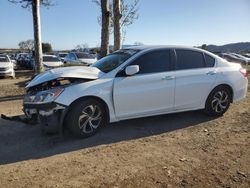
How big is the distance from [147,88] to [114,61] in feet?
2.97

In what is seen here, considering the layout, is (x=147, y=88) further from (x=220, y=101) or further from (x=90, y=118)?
(x=220, y=101)

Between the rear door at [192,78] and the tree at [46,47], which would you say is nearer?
the rear door at [192,78]

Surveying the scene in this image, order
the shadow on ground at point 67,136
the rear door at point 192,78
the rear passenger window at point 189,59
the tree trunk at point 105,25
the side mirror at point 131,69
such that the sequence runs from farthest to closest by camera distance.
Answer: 1. the tree trunk at point 105,25
2. the rear passenger window at point 189,59
3. the rear door at point 192,78
4. the side mirror at point 131,69
5. the shadow on ground at point 67,136

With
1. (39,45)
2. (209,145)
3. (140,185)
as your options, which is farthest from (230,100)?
(39,45)

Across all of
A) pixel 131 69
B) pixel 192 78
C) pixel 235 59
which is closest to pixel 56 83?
pixel 131 69

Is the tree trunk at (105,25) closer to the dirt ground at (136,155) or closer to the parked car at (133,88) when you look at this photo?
the parked car at (133,88)

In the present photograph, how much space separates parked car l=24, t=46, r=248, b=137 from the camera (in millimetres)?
5559

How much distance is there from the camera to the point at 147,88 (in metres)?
6.26

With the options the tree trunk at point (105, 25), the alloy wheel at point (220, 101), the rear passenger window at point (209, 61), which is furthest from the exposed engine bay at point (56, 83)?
the tree trunk at point (105, 25)

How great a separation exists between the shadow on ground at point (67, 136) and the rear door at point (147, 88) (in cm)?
36

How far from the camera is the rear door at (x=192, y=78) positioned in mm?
6723

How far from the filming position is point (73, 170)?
4.45 meters

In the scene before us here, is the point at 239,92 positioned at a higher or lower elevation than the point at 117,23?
lower

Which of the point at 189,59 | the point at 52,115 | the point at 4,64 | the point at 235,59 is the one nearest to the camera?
the point at 52,115
